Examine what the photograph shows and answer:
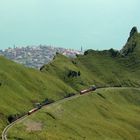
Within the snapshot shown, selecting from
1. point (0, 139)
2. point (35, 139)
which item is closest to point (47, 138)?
point (35, 139)

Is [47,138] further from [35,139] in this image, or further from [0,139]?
[0,139]

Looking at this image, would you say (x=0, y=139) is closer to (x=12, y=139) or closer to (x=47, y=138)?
(x=12, y=139)

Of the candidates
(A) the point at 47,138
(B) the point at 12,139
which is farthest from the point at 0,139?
(A) the point at 47,138
